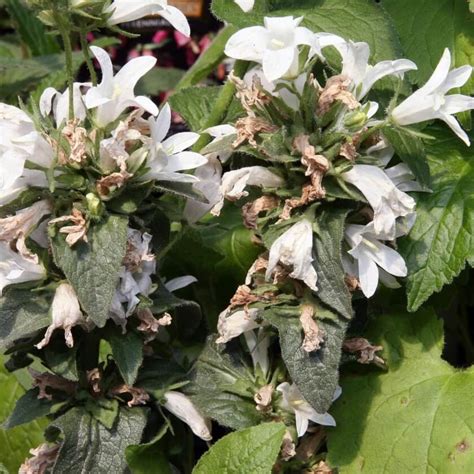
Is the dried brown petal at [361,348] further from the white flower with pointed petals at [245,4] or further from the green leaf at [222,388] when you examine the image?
the white flower with pointed petals at [245,4]

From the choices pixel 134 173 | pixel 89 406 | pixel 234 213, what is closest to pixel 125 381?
pixel 89 406

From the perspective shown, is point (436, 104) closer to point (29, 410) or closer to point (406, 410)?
point (406, 410)

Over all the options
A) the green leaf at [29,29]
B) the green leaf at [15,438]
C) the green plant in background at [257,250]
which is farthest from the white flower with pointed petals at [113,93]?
the green leaf at [29,29]

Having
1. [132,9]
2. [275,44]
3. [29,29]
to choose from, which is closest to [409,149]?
[275,44]

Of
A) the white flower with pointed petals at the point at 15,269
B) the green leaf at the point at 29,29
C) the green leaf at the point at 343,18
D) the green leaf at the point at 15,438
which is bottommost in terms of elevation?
the green leaf at the point at 15,438

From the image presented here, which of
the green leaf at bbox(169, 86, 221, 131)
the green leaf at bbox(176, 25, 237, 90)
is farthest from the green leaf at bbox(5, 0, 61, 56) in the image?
the green leaf at bbox(169, 86, 221, 131)

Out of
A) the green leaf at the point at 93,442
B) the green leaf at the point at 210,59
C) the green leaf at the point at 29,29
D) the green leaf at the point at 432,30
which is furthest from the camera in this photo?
the green leaf at the point at 29,29
